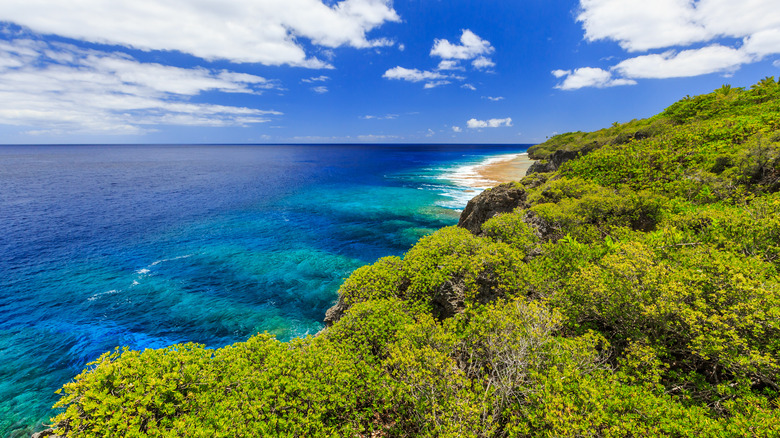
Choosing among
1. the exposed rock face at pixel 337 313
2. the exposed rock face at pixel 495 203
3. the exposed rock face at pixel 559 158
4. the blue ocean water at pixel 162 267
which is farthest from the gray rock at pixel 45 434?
the exposed rock face at pixel 559 158

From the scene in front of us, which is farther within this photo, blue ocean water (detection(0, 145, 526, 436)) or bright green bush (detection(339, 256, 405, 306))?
blue ocean water (detection(0, 145, 526, 436))

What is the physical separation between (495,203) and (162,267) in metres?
41.3

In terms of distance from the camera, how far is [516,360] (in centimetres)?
997

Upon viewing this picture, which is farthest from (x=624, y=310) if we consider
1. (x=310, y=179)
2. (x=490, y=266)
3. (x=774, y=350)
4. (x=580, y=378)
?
(x=310, y=179)

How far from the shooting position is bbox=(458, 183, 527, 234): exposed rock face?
3081 centimetres

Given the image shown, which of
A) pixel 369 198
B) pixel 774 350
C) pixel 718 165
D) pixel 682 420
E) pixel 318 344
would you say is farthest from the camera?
pixel 369 198

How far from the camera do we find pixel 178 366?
31.6 feet

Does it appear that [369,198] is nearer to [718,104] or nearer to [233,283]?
[233,283]

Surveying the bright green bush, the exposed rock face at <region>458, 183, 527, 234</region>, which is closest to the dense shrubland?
the bright green bush

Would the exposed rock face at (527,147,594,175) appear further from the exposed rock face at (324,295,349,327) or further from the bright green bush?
the exposed rock face at (324,295,349,327)

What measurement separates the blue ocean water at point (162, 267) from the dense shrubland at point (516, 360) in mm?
14243

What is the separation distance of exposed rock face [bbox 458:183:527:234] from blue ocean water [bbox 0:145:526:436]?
13276mm

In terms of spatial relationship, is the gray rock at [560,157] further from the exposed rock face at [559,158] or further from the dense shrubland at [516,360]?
the dense shrubland at [516,360]

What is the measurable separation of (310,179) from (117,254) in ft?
255
